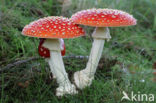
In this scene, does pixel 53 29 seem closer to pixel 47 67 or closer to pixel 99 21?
pixel 99 21

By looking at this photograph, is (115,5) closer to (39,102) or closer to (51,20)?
(51,20)

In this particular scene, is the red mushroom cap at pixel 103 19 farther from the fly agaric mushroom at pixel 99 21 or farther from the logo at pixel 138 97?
the logo at pixel 138 97

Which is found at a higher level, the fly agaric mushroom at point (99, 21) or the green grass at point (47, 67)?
the fly agaric mushroom at point (99, 21)

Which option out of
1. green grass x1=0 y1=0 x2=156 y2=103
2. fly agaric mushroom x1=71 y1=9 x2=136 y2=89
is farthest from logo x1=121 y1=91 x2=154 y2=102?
fly agaric mushroom x1=71 y1=9 x2=136 y2=89

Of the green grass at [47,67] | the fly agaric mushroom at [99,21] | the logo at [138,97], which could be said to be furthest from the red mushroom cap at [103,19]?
the logo at [138,97]

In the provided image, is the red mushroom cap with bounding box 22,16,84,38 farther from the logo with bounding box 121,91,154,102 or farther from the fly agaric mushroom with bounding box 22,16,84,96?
the logo with bounding box 121,91,154,102

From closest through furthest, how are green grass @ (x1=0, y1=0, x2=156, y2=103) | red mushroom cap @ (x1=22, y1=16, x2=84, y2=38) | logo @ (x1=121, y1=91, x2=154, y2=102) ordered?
1. red mushroom cap @ (x1=22, y1=16, x2=84, y2=38)
2. logo @ (x1=121, y1=91, x2=154, y2=102)
3. green grass @ (x1=0, y1=0, x2=156, y2=103)

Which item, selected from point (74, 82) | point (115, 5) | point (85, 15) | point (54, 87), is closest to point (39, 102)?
point (54, 87)
